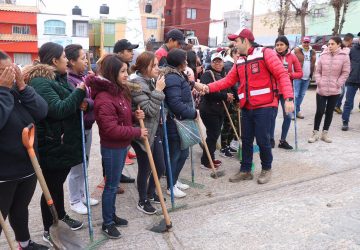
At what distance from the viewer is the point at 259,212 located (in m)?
3.74

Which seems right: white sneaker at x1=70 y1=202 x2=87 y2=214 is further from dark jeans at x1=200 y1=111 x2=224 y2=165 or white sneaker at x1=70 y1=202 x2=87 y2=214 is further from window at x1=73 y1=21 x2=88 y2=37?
window at x1=73 y1=21 x2=88 y2=37

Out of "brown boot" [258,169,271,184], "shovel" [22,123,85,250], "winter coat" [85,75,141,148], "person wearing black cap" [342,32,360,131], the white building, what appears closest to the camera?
"shovel" [22,123,85,250]

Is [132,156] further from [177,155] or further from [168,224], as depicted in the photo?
[168,224]

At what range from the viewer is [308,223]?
347 cm

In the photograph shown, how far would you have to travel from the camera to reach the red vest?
4369 mm

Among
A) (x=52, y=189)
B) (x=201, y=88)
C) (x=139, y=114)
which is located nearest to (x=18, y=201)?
(x=52, y=189)

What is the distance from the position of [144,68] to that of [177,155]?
1.11 m

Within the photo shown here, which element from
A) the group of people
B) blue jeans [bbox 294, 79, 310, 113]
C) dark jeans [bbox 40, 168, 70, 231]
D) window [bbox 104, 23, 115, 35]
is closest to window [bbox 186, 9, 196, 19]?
window [bbox 104, 23, 115, 35]

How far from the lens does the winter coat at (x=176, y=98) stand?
3.84m

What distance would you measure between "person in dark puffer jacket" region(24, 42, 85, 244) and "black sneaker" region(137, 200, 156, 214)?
896 mm

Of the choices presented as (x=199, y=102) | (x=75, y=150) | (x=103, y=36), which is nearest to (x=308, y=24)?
(x=103, y=36)

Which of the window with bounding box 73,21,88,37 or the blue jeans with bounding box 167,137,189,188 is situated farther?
the window with bounding box 73,21,88,37

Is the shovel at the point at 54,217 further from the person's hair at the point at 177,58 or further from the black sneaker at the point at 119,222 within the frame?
the person's hair at the point at 177,58

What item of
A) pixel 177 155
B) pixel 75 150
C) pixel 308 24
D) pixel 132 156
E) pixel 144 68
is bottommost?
pixel 132 156
